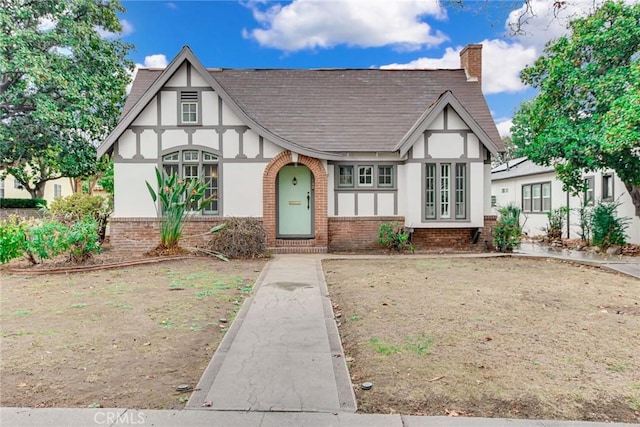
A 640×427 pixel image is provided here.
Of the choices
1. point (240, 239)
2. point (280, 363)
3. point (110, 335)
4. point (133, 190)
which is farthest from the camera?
point (133, 190)

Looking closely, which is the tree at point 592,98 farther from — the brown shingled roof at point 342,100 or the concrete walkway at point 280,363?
the concrete walkway at point 280,363

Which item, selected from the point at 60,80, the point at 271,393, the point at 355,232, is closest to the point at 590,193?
the point at 355,232

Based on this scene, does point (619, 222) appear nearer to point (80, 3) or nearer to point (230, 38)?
point (230, 38)

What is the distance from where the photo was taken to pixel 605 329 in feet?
17.1

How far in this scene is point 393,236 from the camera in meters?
13.2

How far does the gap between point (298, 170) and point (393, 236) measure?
152 inches

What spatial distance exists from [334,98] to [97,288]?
36.5 ft

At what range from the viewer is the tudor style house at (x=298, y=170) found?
505 inches

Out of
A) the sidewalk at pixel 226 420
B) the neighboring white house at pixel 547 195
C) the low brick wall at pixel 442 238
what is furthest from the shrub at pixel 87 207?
the neighboring white house at pixel 547 195

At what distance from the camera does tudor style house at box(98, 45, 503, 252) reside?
42.1 ft

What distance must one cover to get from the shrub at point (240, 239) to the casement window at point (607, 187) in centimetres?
1264

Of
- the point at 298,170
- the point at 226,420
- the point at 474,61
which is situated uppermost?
the point at 474,61

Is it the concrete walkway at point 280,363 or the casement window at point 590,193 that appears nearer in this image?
the concrete walkway at point 280,363
